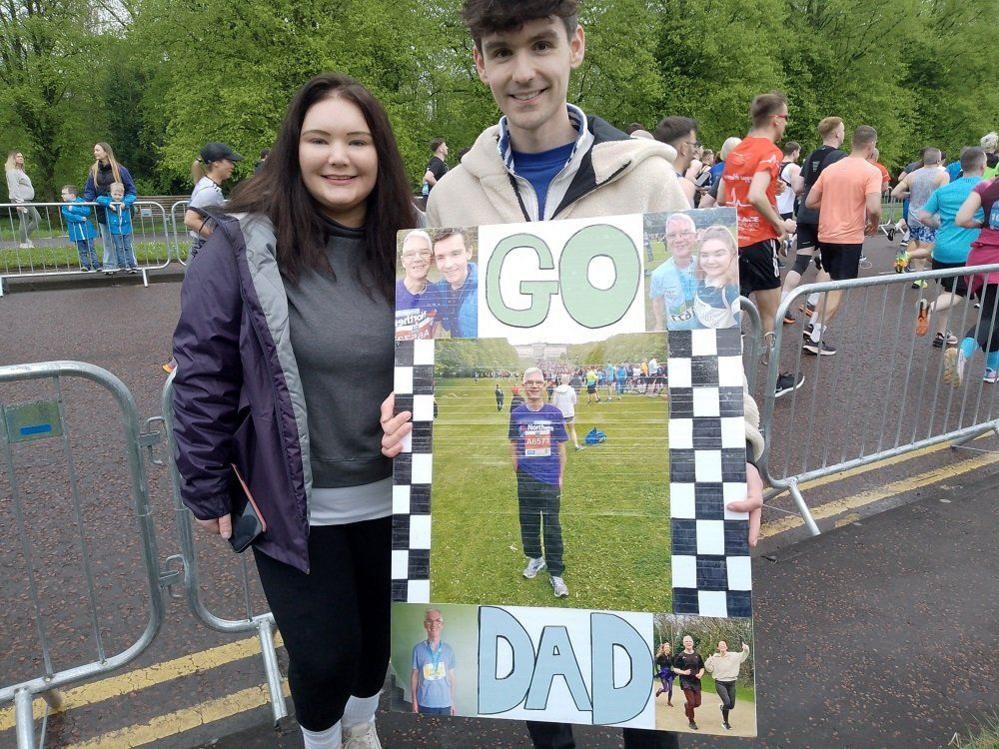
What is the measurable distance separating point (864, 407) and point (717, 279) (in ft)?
16.0

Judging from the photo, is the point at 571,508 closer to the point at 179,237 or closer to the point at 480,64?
the point at 480,64

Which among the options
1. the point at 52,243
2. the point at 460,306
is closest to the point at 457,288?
the point at 460,306

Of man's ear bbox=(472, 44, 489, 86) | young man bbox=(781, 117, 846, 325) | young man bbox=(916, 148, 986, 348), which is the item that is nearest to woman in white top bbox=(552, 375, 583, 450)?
man's ear bbox=(472, 44, 489, 86)

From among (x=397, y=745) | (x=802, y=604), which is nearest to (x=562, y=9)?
(x=397, y=745)

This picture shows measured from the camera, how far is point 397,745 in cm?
253

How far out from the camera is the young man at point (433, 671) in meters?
1.67

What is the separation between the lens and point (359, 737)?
2.36 metres

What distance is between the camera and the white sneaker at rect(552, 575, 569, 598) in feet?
5.36

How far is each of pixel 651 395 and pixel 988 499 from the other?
152 inches

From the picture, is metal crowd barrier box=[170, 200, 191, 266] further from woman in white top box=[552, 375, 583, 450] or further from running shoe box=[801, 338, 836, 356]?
woman in white top box=[552, 375, 583, 450]

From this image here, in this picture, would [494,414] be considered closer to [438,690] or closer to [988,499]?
[438,690]

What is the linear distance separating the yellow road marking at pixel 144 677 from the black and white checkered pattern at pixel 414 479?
5.53ft

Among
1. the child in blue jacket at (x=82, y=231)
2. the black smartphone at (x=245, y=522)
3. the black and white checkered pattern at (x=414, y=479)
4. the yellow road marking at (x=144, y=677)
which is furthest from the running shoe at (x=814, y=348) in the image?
the child in blue jacket at (x=82, y=231)

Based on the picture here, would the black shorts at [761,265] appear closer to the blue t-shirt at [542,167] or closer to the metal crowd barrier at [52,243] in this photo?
the blue t-shirt at [542,167]
